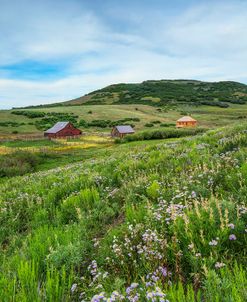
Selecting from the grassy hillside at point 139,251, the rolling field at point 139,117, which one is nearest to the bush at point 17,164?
the grassy hillside at point 139,251

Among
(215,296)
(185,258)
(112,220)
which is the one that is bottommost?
(112,220)

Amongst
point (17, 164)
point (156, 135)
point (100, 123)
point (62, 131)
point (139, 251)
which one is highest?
point (139, 251)

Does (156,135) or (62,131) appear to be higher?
(62,131)

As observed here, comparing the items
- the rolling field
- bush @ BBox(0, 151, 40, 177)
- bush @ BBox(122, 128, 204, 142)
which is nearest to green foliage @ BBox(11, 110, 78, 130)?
the rolling field

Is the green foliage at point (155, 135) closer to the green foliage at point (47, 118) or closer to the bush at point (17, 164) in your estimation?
the bush at point (17, 164)

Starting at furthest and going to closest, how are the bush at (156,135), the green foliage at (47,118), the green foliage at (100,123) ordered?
1. the green foliage at (100,123)
2. the green foliage at (47,118)
3. the bush at (156,135)

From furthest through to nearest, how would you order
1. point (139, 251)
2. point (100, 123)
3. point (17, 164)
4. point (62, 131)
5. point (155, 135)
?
point (100, 123) < point (62, 131) < point (155, 135) < point (17, 164) < point (139, 251)

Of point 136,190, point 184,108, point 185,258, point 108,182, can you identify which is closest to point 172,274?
point 185,258

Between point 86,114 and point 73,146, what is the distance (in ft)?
221

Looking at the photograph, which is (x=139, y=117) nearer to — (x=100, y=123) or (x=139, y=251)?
(x=100, y=123)

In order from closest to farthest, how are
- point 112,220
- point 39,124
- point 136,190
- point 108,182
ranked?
point 112,220
point 136,190
point 108,182
point 39,124

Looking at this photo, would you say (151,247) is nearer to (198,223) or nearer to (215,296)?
(198,223)

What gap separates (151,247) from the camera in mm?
3938

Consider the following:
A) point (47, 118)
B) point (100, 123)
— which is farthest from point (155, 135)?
point (47, 118)
